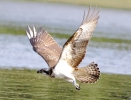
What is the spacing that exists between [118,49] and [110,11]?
3047cm

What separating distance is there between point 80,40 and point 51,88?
3.73m

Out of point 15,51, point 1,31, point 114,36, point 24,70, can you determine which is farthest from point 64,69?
point 114,36

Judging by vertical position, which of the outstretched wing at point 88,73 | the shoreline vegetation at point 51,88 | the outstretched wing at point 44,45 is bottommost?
the shoreline vegetation at point 51,88

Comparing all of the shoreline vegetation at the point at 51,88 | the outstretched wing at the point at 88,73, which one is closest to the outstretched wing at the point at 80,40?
the outstretched wing at the point at 88,73

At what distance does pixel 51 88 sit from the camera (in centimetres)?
1374

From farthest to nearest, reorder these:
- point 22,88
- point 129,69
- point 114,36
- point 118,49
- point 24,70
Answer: point 114,36, point 118,49, point 129,69, point 24,70, point 22,88

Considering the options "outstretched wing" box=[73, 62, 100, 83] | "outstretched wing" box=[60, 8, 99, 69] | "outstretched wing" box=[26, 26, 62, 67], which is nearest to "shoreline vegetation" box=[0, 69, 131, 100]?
"outstretched wing" box=[26, 26, 62, 67]

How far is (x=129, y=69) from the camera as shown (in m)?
18.4

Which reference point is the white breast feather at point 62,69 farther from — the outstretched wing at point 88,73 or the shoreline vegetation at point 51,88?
the shoreline vegetation at point 51,88

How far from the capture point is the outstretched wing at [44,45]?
11.7 metres

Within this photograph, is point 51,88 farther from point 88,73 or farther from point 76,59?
point 76,59

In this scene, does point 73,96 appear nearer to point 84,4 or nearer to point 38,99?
point 38,99

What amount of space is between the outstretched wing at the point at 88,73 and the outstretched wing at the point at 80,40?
0.36 meters

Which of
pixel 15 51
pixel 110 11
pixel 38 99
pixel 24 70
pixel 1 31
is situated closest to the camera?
pixel 38 99
